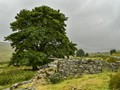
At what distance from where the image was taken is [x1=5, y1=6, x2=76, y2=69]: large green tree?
39188mm

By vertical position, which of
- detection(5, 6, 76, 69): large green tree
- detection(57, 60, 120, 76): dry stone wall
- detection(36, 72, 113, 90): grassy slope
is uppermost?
detection(5, 6, 76, 69): large green tree

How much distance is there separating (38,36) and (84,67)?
15.6 m

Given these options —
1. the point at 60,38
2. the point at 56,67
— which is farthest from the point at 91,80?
the point at 60,38

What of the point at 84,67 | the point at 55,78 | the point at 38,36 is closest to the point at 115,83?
the point at 55,78

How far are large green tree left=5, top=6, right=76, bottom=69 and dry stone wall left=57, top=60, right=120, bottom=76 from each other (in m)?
13.1

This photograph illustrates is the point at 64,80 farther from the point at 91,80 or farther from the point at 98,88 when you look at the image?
the point at 98,88

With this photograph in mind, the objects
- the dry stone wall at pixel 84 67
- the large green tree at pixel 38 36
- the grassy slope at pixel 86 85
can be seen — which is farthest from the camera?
the large green tree at pixel 38 36

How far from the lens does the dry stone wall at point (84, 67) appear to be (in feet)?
81.1

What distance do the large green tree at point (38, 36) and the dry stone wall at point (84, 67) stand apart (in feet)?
42.9

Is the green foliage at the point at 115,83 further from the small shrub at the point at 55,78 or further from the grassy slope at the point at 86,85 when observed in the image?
the small shrub at the point at 55,78

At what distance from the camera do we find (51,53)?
132ft

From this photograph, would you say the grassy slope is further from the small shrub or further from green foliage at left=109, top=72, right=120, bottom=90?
the small shrub

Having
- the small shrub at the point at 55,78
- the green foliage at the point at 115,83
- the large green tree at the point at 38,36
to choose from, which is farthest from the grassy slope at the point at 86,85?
the large green tree at the point at 38,36

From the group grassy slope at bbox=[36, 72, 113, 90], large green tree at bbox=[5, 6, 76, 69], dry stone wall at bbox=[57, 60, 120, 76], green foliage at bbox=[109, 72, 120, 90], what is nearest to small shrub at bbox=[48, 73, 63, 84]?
grassy slope at bbox=[36, 72, 113, 90]
